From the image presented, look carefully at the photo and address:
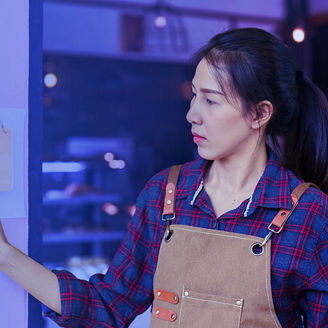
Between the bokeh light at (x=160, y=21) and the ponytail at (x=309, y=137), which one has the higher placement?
the bokeh light at (x=160, y=21)

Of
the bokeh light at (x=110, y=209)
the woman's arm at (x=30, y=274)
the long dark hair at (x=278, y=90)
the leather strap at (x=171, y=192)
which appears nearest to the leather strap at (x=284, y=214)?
the long dark hair at (x=278, y=90)

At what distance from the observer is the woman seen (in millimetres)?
1216

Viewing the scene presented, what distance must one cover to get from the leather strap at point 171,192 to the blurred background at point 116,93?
3.28 metres

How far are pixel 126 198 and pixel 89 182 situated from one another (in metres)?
0.39

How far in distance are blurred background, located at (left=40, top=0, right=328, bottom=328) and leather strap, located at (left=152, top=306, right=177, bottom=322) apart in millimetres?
3316

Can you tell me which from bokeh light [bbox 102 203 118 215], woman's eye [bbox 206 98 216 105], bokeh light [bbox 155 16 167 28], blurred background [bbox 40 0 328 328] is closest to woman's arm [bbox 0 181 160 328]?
woman's eye [bbox 206 98 216 105]

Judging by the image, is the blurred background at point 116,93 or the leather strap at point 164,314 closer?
the leather strap at point 164,314

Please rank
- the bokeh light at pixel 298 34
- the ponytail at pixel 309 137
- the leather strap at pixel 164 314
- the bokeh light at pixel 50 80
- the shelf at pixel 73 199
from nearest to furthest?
the leather strap at pixel 164 314, the ponytail at pixel 309 137, the shelf at pixel 73 199, the bokeh light at pixel 298 34, the bokeh light at pixel 50 80

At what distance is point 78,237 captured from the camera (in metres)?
4.60

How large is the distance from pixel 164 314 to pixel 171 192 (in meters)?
0.27

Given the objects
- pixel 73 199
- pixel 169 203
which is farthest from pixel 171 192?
pixel 73 199

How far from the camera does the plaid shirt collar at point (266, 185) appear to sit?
1263 mm

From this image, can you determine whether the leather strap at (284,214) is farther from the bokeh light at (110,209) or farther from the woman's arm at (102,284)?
the bokeh light at (110,209)

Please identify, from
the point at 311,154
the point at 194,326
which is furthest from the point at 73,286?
the point at 311,154
